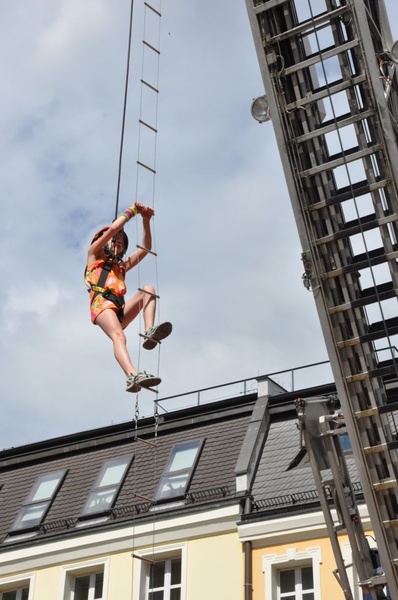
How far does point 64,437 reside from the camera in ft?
87.4

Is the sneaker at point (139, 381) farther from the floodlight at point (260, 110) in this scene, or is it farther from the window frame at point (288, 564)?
the window frame at point (288, 564)

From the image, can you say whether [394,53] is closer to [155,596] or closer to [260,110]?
[260,110]

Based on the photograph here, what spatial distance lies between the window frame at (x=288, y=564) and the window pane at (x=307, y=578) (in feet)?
0.33

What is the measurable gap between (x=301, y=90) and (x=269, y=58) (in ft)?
1.32

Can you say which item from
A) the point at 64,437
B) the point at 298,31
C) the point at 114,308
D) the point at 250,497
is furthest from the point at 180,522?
the point at 298,31

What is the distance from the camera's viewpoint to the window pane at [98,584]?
23.2 meters

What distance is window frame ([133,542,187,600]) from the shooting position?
22125 millimetres

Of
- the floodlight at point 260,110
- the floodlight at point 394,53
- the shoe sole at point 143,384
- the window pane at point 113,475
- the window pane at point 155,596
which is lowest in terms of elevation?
the shoe sole at point 143,384

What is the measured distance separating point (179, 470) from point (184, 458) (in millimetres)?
323

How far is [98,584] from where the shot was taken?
23.4m

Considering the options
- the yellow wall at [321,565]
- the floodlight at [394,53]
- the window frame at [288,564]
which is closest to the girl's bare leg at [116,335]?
the floodlight at [394,53]

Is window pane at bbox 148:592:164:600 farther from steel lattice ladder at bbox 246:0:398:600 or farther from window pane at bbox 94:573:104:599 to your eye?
steel lattice ladder at bbox 246:0:398:600

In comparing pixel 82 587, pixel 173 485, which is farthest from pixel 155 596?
pixel 173 485

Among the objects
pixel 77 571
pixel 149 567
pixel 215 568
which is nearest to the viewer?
pixel 215 568
